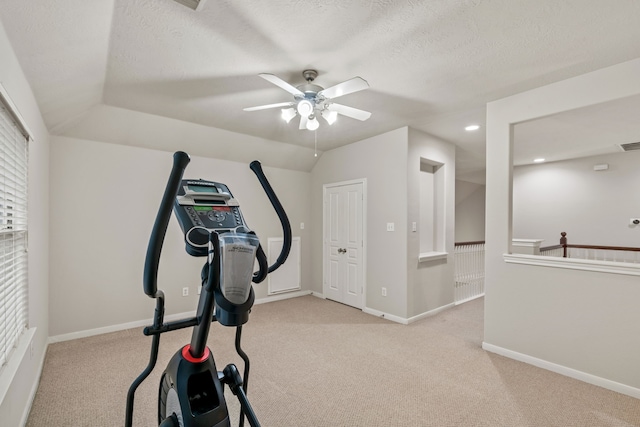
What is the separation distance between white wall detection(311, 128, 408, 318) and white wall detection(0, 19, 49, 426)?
11.3 ft

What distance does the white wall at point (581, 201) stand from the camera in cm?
504

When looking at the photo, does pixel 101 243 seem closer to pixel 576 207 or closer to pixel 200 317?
pixel 200 317

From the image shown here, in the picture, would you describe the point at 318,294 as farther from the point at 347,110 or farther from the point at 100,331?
the point at 347,110

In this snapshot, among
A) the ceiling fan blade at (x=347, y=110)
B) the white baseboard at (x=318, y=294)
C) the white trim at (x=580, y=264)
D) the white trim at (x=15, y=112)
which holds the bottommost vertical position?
the white baseboard at (x=318, y=294)

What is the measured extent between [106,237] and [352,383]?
3082 mm

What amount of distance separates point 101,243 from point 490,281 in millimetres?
4194

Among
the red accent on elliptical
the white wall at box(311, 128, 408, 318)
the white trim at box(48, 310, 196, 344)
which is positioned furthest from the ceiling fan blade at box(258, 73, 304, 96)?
the white trim at box(48, 310, 196, 344)

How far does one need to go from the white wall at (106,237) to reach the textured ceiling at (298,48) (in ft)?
1.66

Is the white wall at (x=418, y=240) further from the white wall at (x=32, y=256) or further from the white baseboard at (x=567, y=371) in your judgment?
the white wall at (x=32, y=256)

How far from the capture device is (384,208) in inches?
159

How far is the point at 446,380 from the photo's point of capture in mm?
2412

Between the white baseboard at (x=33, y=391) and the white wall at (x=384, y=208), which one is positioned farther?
the white wall at (x=384, y=208)

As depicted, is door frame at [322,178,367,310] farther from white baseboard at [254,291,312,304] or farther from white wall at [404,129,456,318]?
white wall at [404,129,456,318]

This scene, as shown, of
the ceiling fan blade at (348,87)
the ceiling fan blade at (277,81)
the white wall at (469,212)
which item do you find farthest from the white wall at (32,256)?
the white wall at (469,212)
